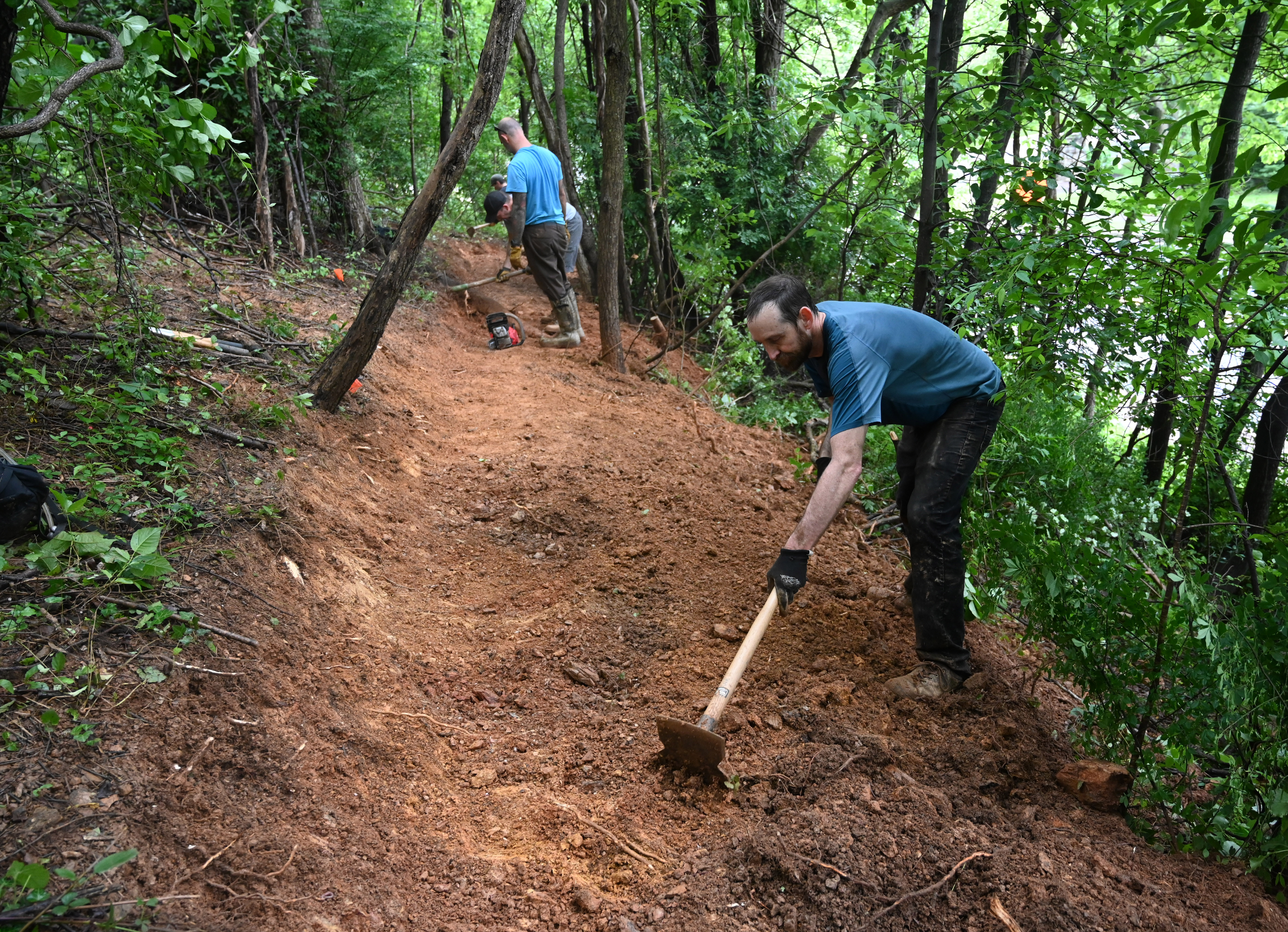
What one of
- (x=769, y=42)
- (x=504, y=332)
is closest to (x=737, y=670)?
(x=504, y=332)

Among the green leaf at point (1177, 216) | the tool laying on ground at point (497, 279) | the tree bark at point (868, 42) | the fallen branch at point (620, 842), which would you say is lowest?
the fallen branch at point (620, 842)

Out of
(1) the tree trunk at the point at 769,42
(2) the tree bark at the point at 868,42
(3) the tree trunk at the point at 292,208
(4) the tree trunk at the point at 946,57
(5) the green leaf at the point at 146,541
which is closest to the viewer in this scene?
(5) the green leaf at the point at 146,541

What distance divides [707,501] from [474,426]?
237 centimetres

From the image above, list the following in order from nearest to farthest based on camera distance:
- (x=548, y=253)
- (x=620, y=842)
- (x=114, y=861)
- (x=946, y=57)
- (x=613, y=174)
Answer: (x=114, y=861) < (x=620, y=842) < (x=946, y=57) < (x=613, y=174) < (x=548, y=253)

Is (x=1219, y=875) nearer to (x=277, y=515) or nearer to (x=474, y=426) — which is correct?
(x=277, y=515)

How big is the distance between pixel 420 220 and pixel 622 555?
8.21 feet

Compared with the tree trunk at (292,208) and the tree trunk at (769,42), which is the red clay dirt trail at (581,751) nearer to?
the tree trunk at (292,208)

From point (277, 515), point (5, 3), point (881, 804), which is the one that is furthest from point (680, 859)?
point (5, 3)

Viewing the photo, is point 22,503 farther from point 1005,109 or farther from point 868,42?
point 868,42

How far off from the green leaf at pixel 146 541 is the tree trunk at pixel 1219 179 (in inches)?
126

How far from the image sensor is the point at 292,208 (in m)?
8.44

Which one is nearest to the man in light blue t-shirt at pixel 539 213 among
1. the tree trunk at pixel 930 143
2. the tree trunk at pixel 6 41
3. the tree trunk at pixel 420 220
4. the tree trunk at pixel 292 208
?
the tree trunk at pixel 292 208

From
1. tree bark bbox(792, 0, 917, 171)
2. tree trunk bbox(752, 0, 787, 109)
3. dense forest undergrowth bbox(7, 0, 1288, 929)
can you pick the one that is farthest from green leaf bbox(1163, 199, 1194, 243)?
tree trunk bbox(752, 0, 787, 109)

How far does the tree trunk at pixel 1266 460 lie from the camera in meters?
5.02
